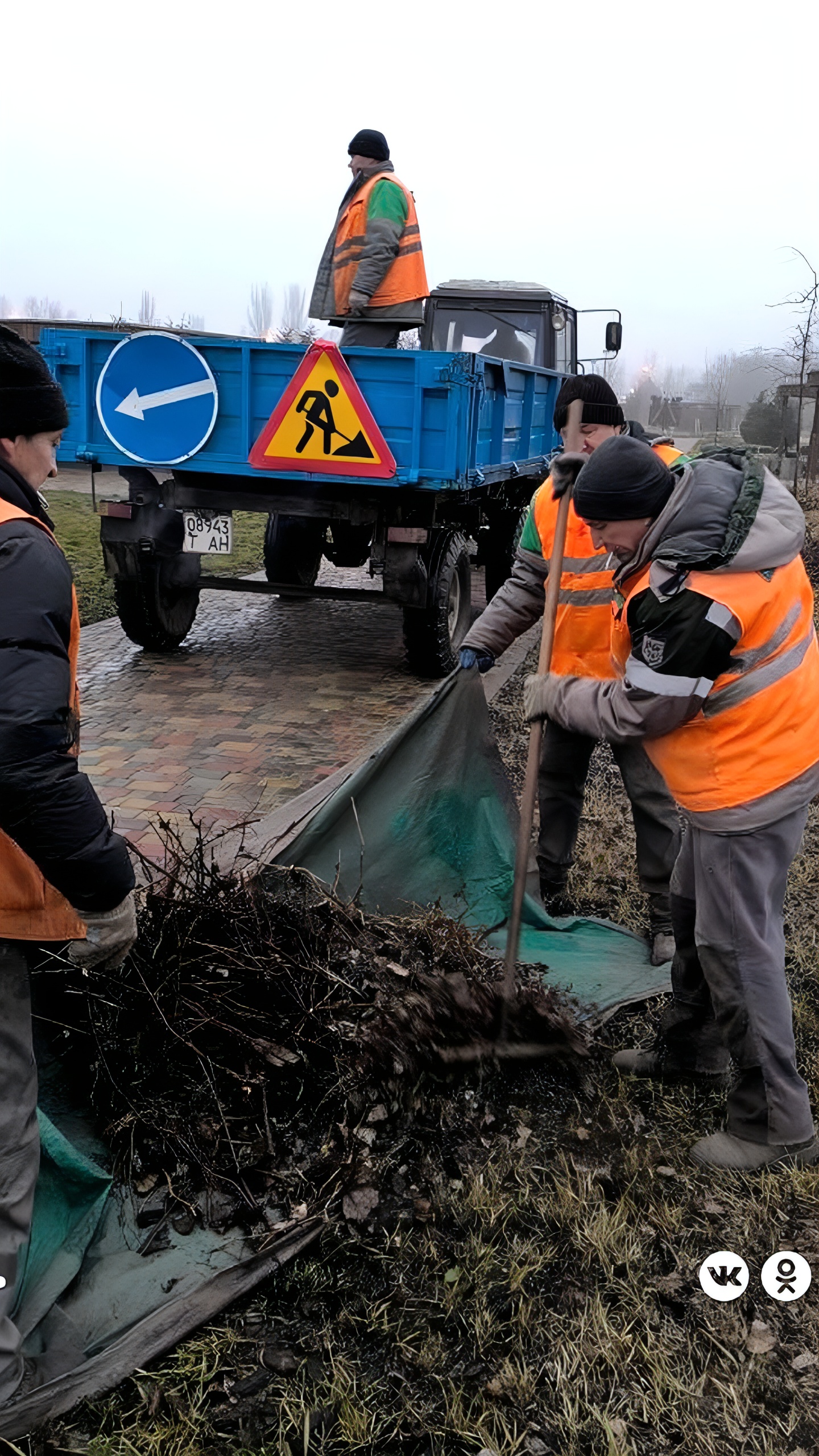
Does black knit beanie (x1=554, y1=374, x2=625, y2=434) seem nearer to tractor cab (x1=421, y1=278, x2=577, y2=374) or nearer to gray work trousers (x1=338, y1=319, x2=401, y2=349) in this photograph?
gray work trousers (x1=338, y1=319, x2=401, y2=349)

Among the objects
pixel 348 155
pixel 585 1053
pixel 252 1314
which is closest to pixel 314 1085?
pixel 252 1314

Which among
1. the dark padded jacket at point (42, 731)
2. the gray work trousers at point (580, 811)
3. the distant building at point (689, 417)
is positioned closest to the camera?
the dark padded jacket at point (42, 731)

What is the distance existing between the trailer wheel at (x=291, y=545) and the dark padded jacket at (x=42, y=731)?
659 centimetres

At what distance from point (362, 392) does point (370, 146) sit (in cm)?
159

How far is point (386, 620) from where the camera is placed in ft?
31.3

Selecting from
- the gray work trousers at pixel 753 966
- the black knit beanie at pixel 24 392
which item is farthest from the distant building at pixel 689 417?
the black knit beanie at pixel 24 392

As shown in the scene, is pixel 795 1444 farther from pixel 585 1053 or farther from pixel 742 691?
pixel 742 691

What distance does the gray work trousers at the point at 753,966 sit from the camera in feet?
9.23

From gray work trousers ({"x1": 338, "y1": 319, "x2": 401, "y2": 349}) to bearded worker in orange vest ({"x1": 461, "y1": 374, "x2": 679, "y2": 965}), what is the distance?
2.98m

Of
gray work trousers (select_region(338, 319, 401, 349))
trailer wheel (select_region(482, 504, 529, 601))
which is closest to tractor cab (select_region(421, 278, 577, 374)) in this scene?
trailer wheel (select_region(482, 504, 529, 601))

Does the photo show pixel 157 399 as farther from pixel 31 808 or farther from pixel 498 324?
pixel 31 808

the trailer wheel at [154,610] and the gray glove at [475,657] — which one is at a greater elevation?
the gray glove at [475,657]

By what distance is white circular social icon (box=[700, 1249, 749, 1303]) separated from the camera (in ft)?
8.34

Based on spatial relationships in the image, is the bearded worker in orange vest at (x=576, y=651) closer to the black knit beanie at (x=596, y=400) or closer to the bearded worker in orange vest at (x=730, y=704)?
the black knit beanie at (x=596, y=400)
